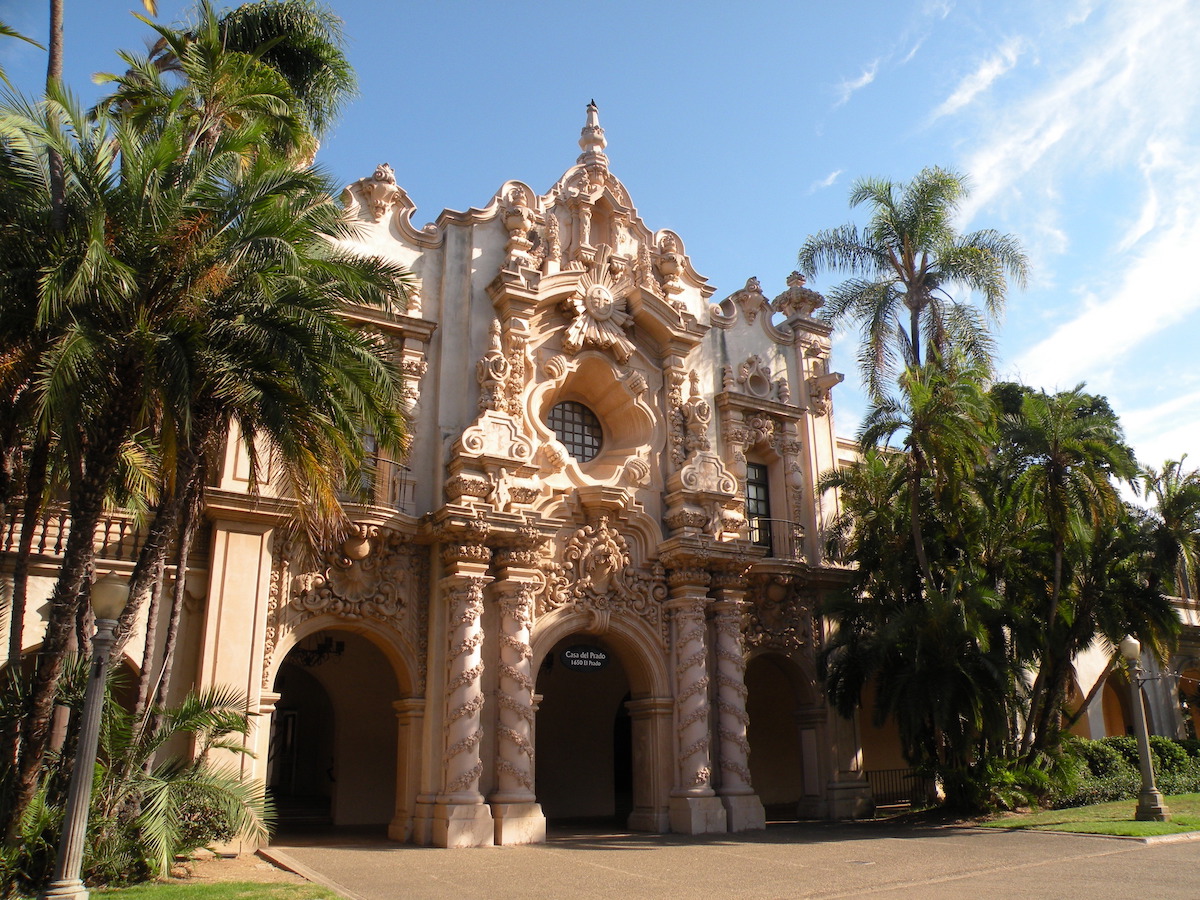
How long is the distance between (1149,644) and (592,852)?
1469 cm

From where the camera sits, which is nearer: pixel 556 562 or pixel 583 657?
pixel 556 562

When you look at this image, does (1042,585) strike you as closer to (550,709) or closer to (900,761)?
(900,761)

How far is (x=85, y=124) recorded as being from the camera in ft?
→ 39.7

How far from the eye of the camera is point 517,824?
1752 centimetres

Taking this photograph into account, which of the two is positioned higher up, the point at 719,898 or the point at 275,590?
the point at 275,590

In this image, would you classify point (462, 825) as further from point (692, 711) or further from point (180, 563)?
point (180, 563)

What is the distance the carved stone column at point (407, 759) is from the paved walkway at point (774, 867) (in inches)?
21.2

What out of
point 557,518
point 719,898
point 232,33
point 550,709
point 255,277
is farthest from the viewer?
point 550,709

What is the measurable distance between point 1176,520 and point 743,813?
13697 millimetres

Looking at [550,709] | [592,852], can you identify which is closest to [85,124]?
[592,852]

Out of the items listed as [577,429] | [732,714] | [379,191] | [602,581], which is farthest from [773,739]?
[379,191]

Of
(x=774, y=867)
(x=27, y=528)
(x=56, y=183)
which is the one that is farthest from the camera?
(x=774, y=867)

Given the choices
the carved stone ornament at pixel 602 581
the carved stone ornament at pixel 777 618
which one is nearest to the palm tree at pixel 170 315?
the carved stone ornament at pixel 602 581

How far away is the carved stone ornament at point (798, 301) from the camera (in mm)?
26469
